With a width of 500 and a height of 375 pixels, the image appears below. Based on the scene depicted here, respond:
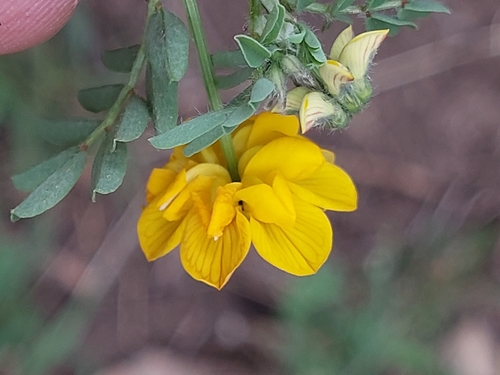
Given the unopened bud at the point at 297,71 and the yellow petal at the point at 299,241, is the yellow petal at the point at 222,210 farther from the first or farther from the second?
the unopened bud at the point at 297,71

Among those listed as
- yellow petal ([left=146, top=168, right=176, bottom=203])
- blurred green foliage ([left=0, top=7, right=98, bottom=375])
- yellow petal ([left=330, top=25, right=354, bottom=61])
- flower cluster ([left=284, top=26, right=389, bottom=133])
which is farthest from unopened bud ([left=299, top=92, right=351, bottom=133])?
blurred green foliage ([left=0, top=7, right=98, bottom=375])

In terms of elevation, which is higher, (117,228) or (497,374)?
(117,228)

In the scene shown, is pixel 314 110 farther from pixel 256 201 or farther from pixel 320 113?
pixel 256 201

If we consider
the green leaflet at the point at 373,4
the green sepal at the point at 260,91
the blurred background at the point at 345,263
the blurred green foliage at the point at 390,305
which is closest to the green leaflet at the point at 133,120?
the green sepal at the point at 260,91

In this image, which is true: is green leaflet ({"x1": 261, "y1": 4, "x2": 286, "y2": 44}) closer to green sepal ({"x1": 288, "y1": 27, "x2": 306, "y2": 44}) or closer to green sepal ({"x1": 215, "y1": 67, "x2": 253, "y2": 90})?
green sepal ({"x1": 288, "y1": 27, "x2": 306, "y2": 44})

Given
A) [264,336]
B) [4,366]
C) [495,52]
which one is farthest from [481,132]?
[4,366]

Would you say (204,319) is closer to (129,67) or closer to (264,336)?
(264,336)
